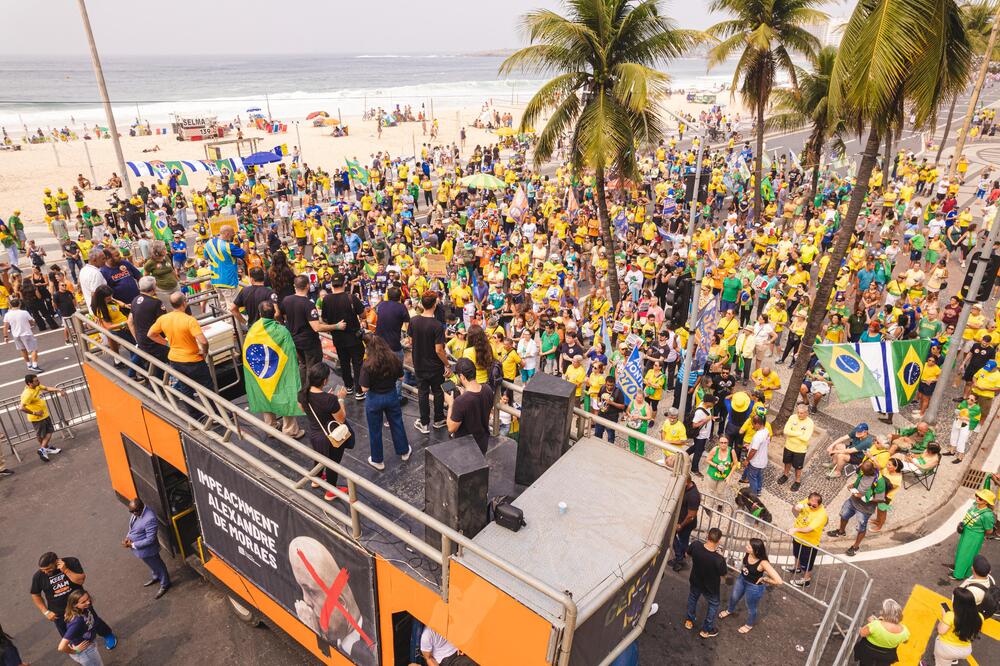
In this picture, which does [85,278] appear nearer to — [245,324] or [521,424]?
[245,324]

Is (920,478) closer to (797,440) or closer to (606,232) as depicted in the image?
(797,440)

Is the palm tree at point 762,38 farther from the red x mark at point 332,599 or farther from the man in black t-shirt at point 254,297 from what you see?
the red x mark at point 332,599

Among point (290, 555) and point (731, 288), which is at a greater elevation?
point (290, 555)

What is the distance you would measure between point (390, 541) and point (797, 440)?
7776 millimetres

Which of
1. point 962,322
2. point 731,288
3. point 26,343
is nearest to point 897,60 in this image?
point 962,322

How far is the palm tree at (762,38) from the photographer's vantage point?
19844 mm

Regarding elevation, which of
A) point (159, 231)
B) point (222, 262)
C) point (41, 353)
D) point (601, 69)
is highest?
point (601, 69)

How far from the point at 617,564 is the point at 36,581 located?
7123 mm

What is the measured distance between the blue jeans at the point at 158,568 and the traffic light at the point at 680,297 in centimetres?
1177

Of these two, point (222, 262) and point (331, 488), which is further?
point (222, 262)

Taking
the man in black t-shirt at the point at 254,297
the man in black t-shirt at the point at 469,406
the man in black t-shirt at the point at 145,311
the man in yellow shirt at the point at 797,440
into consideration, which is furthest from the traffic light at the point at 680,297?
the man in black t-shirt at the point at 145,311

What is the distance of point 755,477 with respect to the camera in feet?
34.0

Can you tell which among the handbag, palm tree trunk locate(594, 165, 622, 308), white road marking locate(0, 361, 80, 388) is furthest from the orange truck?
white road marking locate(0, 361, 80, 388)

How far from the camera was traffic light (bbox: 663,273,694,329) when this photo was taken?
15.3 metres
